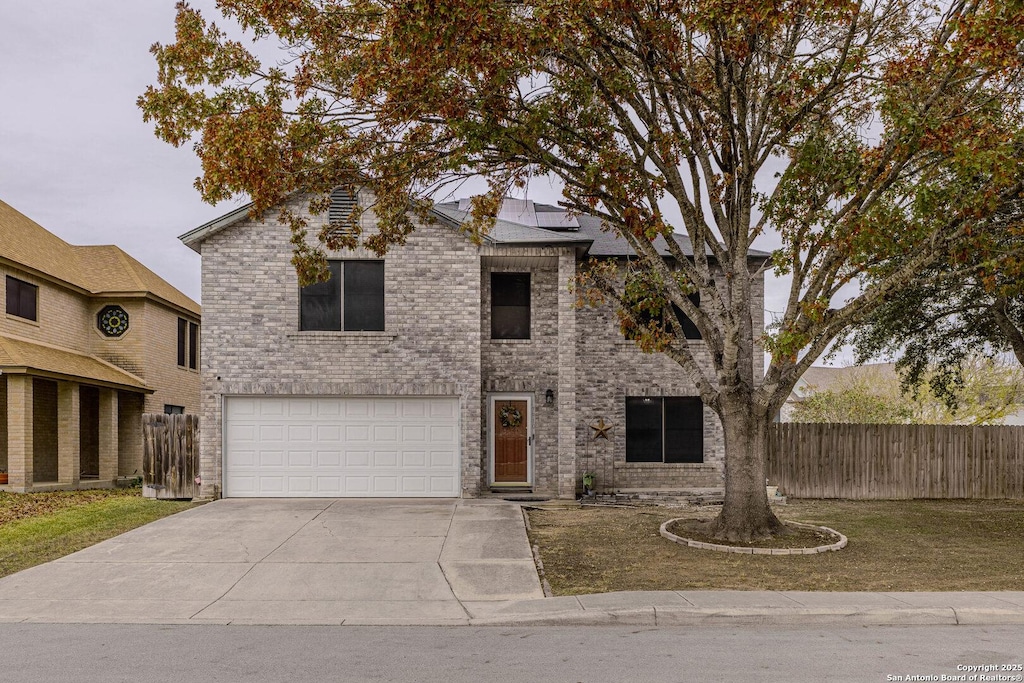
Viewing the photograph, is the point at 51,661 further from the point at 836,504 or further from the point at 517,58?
the point at 836,504

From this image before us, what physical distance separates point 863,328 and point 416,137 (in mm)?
13156

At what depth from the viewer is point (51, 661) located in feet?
19.8

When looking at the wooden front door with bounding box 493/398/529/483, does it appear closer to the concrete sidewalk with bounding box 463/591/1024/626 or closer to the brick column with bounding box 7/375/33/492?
the concrete sidewalk with bounding box 463/591/1024/626

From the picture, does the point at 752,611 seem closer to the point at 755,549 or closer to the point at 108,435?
the point at 755,549

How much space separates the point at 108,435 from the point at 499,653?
1778 cm

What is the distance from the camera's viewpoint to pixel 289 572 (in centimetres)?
936

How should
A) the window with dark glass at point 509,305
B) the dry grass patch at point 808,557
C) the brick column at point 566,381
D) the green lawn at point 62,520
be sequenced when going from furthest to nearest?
the window with dark glass at point 509,305, the brick column at point 566,381, the green lawn at point 62,520, the dry grass patch at point 808,557

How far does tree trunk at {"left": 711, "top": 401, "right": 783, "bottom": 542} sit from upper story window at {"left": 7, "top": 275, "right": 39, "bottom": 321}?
1732 cm

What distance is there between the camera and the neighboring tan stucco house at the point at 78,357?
17625 mm

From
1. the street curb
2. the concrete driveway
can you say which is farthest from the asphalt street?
the concrete driveway

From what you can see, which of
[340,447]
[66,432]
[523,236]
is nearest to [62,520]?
[340,447]

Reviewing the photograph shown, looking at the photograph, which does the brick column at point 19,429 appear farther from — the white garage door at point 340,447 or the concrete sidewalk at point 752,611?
the concrete sidewalk at point 752,611

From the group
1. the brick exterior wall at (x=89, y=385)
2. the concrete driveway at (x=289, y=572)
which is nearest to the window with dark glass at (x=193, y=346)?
the brick exterior wall at (x=89, y=385)

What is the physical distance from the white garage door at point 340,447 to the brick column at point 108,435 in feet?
23.0
